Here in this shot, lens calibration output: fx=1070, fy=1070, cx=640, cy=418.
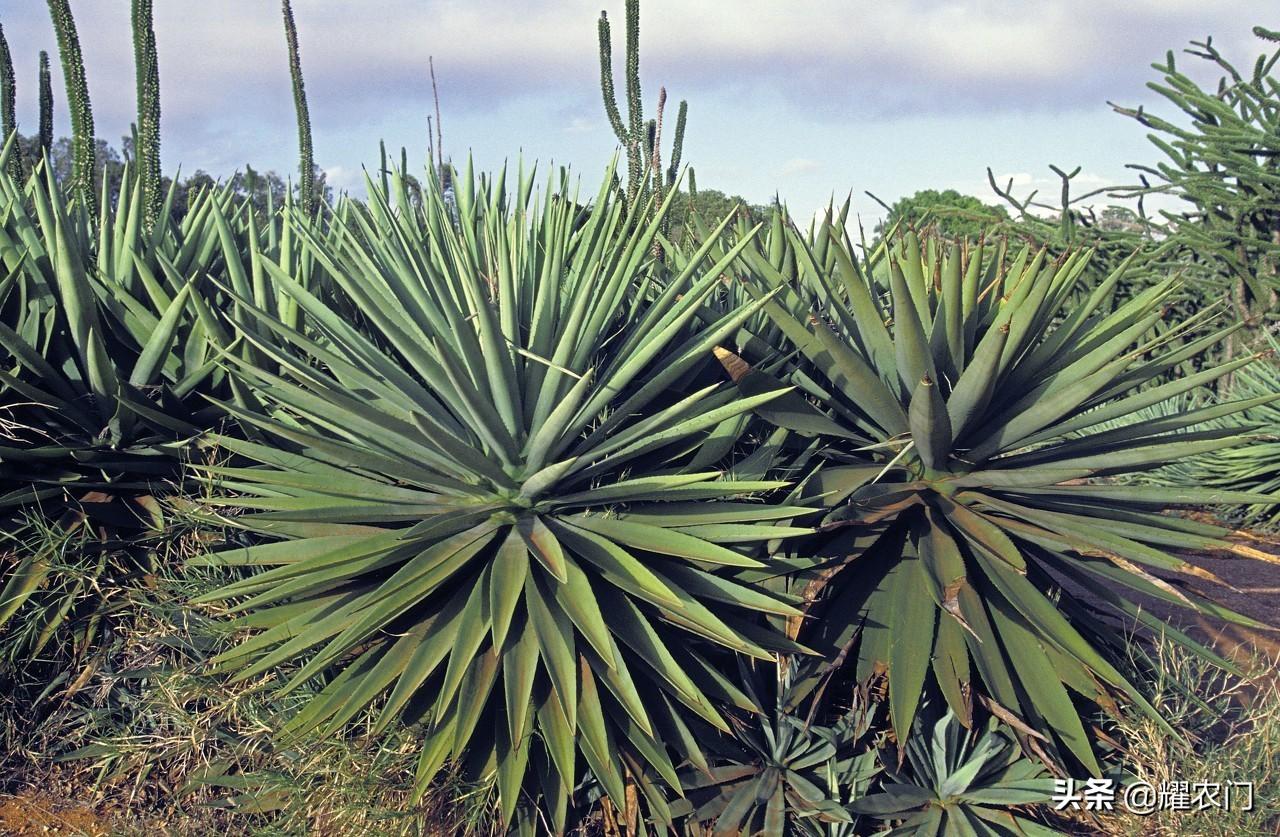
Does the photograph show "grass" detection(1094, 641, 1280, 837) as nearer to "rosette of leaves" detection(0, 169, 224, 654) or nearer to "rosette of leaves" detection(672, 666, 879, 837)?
"rosette of leaves" detection(672, 666, 879, 837)

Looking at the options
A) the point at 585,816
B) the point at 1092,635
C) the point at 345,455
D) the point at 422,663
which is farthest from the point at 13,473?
the point at 1092,635

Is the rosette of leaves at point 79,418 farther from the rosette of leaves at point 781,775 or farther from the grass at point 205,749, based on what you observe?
the rosette of leaves at point 781,775

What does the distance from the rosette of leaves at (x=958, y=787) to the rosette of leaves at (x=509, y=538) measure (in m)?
0.59

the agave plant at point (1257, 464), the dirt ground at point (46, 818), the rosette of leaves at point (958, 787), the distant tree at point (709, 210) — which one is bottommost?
the dirt ground at point (46, 818)

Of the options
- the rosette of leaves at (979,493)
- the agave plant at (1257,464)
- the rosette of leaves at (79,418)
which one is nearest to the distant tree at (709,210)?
the rosette of leaves at (979,493)

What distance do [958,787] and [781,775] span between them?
0.57 m

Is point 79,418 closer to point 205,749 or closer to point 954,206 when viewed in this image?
point 205,749

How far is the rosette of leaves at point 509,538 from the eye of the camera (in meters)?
3.06

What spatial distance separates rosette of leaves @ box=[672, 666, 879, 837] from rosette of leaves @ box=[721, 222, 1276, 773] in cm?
24

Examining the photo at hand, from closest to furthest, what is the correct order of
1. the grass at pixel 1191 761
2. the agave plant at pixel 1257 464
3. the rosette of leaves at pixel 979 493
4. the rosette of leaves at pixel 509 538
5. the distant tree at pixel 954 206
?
the rosette of leaves at pixel 509 538 → the rosette of leaves at pixel 979 493 → the grass at pixel 1191 761 → the agave plant at pixel 1257 464 → the distant tree at pixel 954 206

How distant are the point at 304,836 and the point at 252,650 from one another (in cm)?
65

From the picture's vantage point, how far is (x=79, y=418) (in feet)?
12.7

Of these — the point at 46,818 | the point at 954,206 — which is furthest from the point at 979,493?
the point at 954,206

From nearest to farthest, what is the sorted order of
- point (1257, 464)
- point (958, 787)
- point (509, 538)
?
Answer: point (509, 538)
point (958, 787)
point (1257, 464)
